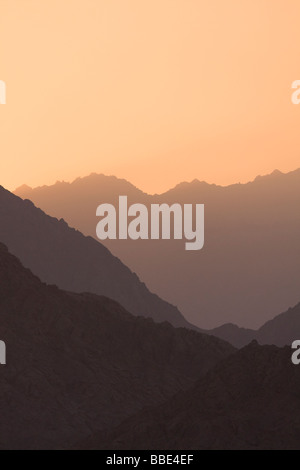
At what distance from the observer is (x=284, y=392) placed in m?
63.4

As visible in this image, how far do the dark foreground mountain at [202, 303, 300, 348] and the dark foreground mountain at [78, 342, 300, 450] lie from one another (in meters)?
99.2

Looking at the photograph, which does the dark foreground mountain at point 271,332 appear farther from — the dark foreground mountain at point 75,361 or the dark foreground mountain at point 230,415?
the dark foreground mountain at point 230,415

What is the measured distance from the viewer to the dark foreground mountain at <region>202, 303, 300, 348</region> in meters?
170

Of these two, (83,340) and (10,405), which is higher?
(83,340)

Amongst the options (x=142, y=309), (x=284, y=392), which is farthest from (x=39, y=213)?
(x=284, y=392)

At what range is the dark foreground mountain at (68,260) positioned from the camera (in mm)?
177000

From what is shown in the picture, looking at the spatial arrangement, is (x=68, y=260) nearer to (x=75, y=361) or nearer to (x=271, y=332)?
(x=271, y=332)

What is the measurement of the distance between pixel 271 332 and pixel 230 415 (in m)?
115

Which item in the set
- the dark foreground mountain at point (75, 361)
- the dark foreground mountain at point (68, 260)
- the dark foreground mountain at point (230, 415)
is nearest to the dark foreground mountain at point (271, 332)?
the dark foreground mountain at point (68, 260)

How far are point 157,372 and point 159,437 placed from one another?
3921cm

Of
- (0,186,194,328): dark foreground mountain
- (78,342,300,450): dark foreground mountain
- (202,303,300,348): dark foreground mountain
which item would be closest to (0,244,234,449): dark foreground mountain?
(78,342,300,450): dark foreground mountain

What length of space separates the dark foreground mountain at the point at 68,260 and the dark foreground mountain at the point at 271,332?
26.1 ft
